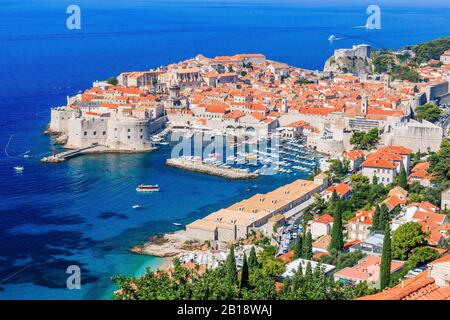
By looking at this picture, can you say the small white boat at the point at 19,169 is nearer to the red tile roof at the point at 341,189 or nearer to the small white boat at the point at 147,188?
the small white boat at the point at 147,188

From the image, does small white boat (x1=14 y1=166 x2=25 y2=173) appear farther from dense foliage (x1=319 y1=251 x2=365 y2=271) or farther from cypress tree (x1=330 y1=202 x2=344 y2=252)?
dense foliage (x1=319 y1=251 x2=365 y2=271)

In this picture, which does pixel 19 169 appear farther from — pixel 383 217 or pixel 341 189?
pixel 383 217

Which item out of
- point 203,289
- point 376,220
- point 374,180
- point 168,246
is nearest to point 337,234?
point 376,220

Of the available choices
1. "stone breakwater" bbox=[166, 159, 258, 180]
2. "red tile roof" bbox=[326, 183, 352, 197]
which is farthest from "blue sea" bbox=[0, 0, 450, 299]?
"red tile roof" bbox=[326, 183, 352, 197]

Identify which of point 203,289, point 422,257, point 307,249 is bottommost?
point 307,249

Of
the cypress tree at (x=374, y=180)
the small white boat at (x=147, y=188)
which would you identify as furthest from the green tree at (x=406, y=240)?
the small white boat at (x=147, y=188)

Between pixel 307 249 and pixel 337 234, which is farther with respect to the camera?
pixel 337 234
